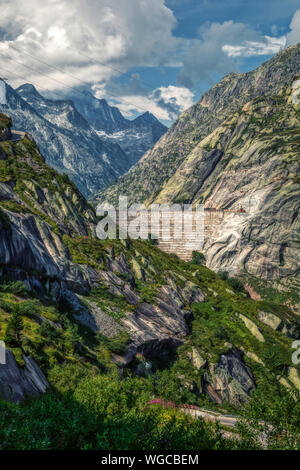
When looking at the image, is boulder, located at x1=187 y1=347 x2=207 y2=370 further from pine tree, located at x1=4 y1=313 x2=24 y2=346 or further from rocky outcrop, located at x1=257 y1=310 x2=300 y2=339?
rocky outcrop, located at x1=257 y1=310 x2=300 y2=339

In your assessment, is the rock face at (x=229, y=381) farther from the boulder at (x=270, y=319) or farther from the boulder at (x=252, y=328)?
the boulder at (x=270, y=319)

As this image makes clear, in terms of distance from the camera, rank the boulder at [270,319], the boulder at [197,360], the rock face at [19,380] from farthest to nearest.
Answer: the boulder at [270,319], the boulder at [197,360], the rock face at [19,380]

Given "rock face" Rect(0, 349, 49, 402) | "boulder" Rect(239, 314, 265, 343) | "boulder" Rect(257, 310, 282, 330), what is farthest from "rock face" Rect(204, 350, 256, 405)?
"rock face" Rect(0, 349, 49, 402)

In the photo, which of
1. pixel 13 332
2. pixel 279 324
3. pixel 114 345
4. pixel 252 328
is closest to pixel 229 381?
pixel 252 328

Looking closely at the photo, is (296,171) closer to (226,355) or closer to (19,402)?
(226,355)

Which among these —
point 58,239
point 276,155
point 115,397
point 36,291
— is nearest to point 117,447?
point 115,397

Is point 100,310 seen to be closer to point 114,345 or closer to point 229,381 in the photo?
point 114,345

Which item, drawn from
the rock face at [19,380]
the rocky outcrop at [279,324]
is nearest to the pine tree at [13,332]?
the rock face at [19,380]
